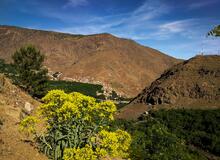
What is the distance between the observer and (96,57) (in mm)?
125062

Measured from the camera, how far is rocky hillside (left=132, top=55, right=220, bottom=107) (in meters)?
54.3

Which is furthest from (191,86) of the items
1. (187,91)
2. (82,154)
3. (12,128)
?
(82,154)

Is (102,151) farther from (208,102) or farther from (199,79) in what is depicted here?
(199,79)

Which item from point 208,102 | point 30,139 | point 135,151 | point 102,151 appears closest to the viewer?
point 102,151

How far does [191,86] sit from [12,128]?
146 ft

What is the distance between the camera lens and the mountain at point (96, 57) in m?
111

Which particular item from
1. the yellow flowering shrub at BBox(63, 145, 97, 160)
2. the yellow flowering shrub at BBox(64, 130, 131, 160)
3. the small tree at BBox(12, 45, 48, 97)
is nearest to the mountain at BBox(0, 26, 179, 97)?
the small tree at BBox(12, 45, 48, 97)

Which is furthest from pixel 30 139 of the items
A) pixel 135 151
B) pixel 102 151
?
pixel 135 151

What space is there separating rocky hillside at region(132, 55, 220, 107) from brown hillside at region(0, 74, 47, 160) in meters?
34.3

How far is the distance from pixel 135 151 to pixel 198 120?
73.8ft

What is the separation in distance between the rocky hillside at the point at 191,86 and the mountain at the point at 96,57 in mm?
40440

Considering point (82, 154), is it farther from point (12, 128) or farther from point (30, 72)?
point (30, 72)

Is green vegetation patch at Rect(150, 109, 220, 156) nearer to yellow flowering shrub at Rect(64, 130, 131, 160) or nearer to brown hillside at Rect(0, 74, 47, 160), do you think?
brown hillside at Rect(0, 74, 47, 160)

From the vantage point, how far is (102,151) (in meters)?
11.2
